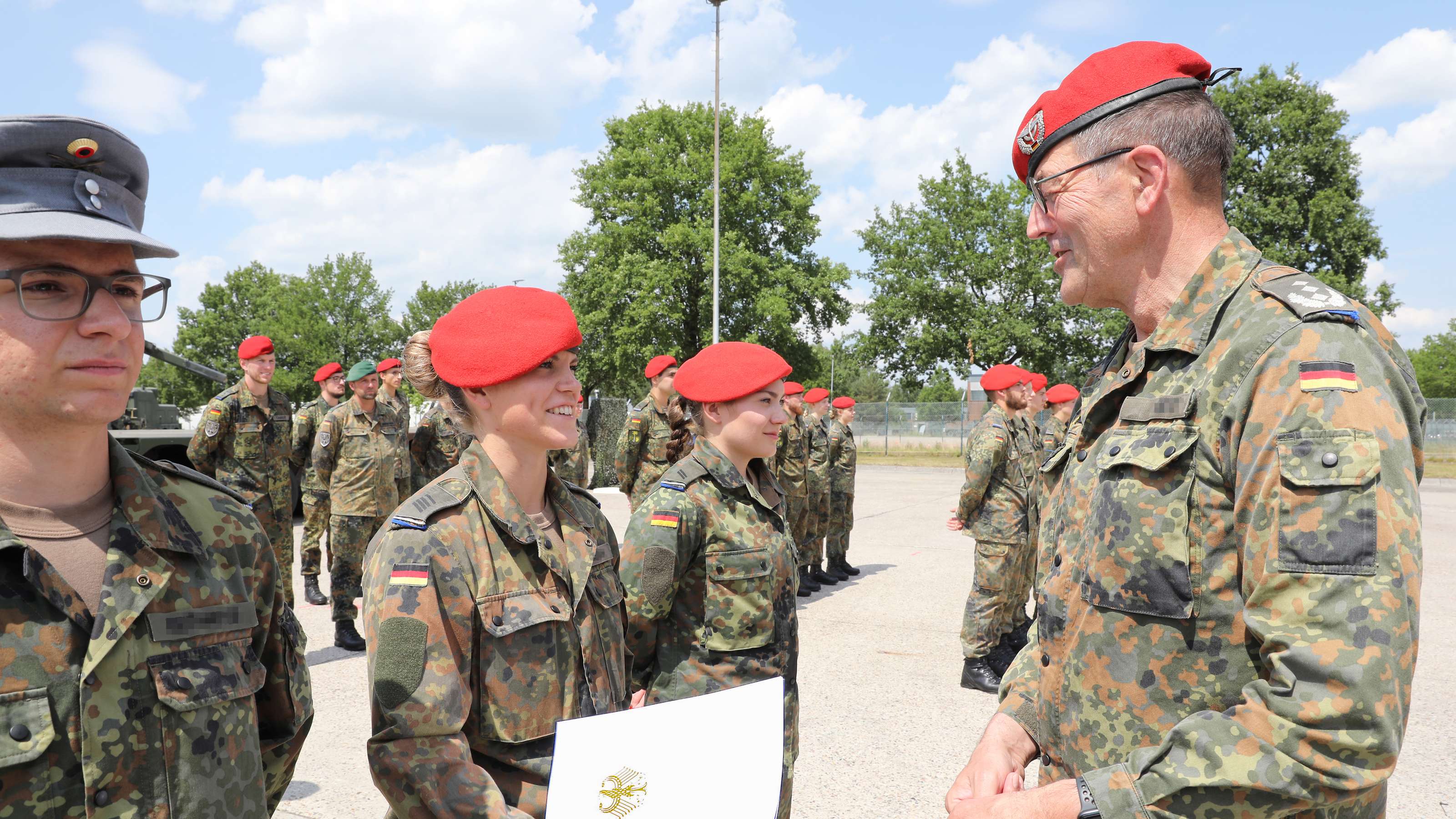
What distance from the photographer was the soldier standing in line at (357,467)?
25.1ft

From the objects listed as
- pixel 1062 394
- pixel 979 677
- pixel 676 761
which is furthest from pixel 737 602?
pixel 1062 394

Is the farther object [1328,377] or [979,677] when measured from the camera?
[979,677]

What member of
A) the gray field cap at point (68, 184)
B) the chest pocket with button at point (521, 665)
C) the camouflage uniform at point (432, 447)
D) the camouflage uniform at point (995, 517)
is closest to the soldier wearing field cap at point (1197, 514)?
the chest pocket with button at point (521, 665)

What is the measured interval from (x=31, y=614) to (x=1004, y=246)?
138 feet

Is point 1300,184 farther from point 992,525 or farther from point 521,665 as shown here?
point 521,665

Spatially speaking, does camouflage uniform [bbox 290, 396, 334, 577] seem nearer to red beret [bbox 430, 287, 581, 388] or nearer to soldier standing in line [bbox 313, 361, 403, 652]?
soldier standing in line [bbox 313, 361, 403, 652]

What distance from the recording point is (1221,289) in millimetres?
1650

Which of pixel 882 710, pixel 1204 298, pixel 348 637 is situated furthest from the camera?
pixel 348 637

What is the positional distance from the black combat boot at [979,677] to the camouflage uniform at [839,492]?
13.1 ft

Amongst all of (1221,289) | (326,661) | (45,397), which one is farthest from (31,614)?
(326,661)

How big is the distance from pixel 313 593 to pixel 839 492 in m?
5.61

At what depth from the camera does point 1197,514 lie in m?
1.49

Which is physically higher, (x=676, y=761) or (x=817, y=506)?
(x=676, y=761)

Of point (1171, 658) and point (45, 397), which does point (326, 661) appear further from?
point (1171, 658)
